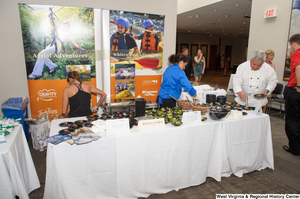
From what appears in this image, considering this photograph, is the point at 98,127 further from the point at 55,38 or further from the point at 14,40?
the point at 14,40

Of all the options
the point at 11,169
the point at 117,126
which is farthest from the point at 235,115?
the point at 11,169

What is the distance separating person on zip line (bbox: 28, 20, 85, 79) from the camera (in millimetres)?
3265

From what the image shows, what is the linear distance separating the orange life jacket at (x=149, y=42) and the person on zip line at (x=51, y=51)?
4.32ft

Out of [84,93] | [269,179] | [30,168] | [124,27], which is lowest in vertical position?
[269,179]

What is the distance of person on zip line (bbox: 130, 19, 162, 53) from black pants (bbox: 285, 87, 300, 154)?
2314mm

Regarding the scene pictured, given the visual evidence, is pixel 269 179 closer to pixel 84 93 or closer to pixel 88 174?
pixel 88 174

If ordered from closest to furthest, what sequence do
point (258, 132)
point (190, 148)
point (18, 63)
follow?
point (190, 148), point (258, 132), point (18, 63)

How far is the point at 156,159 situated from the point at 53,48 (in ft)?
8.26

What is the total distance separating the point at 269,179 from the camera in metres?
2.31

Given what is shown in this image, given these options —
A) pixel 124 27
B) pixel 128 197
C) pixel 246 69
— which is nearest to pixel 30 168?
pixel 128 197

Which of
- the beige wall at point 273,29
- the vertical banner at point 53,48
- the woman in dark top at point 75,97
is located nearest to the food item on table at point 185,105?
the woman in dark top at point 75,97

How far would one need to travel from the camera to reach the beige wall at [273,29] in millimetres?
4941

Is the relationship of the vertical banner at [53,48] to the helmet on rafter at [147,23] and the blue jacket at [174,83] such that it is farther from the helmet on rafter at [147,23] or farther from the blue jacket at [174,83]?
the blue jacket at [174,83]

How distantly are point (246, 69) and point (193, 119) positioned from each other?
4.89 feet
